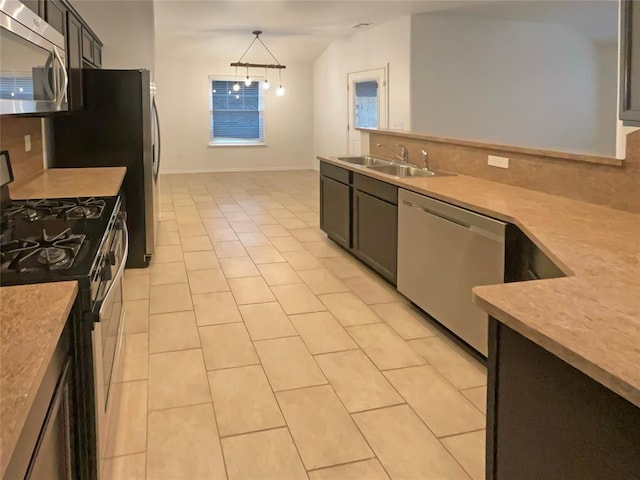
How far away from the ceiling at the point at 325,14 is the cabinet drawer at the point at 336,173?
2638 mm

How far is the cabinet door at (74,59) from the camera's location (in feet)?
11.7

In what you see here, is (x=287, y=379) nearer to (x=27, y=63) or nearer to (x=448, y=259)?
(x=448, y=259)

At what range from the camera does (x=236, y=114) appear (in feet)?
39.2

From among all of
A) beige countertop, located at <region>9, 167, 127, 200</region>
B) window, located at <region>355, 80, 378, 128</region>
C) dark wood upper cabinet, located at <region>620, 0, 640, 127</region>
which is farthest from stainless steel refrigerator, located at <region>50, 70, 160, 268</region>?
window, located at <region>355, 80, 378, 128</region>

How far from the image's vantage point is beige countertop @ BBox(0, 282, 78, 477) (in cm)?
94

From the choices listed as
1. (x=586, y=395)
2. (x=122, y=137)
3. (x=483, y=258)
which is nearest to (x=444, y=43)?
(x=122, y=137)

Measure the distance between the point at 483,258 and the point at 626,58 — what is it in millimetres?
1203

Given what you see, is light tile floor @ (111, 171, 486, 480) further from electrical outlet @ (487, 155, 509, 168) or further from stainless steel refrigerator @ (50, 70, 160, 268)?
electrical outlet @ (487, 155, 509, 168)

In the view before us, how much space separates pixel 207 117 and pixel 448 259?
937cm

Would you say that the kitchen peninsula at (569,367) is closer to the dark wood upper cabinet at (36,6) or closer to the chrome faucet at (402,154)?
the dark wood upper cabinet at (36,6)

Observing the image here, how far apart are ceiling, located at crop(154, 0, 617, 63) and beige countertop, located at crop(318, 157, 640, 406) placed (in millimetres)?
5140

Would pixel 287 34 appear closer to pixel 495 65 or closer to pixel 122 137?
pixel 495 65

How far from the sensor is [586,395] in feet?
4.00

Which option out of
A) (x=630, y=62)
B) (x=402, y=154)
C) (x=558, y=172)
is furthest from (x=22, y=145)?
(x=630, y=62)
